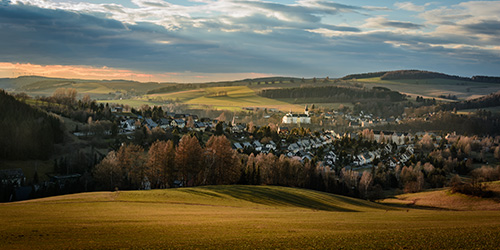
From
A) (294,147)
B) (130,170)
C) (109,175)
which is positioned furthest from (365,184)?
(109,175)

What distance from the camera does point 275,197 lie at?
45.8m

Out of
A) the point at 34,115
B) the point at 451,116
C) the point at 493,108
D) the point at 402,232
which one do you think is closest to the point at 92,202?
the point at 402,232

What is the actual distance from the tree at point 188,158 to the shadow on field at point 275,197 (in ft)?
41.0

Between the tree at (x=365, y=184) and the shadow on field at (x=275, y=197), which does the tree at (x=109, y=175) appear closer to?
the shadow on field at (x=275, y=197)

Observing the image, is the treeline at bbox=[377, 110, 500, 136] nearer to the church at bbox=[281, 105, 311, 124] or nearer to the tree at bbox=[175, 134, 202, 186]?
the church at bbox=[281, 105, 311, 124]

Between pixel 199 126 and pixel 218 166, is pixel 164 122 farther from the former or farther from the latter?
pixel 218 166

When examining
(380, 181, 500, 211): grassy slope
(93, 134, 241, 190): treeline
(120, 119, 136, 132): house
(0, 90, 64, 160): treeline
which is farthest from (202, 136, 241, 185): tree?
(120, 119, 136, 132): house

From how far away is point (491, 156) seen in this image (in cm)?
11800

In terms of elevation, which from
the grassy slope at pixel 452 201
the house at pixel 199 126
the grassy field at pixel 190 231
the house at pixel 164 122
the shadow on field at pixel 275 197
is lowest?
the grassy slope at pixel 452 201

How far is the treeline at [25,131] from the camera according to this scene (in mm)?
78312

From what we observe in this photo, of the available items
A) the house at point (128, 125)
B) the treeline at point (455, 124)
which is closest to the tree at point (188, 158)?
the house at point (128, 125)

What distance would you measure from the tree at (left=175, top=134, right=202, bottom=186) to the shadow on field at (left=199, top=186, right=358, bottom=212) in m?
12.5

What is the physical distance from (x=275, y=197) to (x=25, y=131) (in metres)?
66.5

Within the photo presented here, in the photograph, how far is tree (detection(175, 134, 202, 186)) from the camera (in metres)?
58.9
